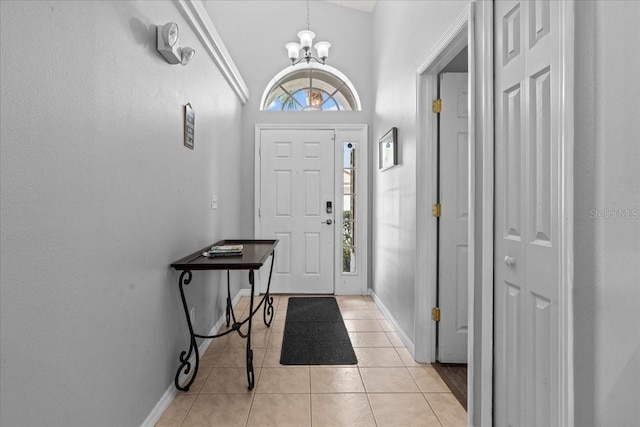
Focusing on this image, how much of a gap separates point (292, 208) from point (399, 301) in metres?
1.86

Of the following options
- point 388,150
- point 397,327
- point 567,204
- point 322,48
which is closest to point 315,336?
point 397,327

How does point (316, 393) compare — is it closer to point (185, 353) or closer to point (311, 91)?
point (185, 353)

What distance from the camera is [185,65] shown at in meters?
2.30

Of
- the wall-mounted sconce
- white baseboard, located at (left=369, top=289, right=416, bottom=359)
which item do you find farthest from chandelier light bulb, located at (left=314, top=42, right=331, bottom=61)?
white baseboard, located at (left=369, top=289, right=416, bottom=359)

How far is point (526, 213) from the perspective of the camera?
1332mm

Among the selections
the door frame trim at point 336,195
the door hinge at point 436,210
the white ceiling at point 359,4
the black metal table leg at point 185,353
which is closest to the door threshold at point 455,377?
the door hinge at point 436,210

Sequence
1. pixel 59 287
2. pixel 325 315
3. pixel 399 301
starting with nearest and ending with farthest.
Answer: pixel 59 287
pixel 399 301
pixel 325 315

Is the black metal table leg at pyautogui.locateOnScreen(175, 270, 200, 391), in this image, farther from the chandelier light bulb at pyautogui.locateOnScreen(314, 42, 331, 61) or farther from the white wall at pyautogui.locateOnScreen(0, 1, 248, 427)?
the chandelier light bulb at pyautogui.locateOnScreen(314, 42, 331, 61)

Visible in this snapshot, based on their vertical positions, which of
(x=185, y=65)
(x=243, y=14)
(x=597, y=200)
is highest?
(x=243, y=14)

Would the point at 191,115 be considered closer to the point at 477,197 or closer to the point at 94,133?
the point at 94,133

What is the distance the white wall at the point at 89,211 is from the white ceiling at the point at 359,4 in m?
2.72

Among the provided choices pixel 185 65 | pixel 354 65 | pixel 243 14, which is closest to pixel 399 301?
pixel 185 65

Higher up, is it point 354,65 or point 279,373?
point 354,65

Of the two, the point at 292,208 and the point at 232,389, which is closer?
the point at 232,389
